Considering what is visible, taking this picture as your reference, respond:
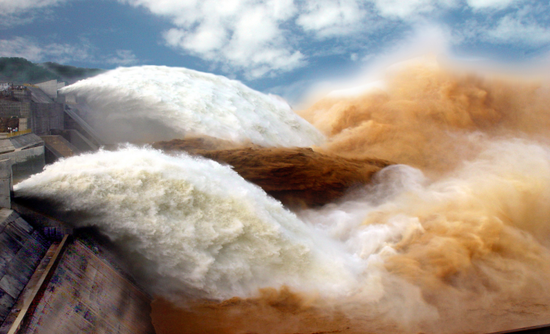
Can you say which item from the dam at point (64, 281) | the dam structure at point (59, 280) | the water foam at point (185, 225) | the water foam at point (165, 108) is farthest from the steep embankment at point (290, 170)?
the dam structure at point (59, 280)

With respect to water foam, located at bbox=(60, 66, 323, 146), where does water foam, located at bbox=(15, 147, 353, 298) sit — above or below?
below

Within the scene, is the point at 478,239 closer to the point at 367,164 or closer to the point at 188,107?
the point at 367,164

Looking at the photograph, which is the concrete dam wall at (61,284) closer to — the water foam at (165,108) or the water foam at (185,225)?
the water foam at (185,225)

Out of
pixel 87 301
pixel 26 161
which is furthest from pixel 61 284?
pixel 26 161

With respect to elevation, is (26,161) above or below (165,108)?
below

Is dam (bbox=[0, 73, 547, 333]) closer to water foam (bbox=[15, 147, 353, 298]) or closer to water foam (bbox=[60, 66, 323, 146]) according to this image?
water foam (bbox=[15, 147, 353, 298])

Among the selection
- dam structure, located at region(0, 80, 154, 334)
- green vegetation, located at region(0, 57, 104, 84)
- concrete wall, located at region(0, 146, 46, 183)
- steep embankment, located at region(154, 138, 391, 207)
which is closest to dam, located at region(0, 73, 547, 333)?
Result: dam structure, located at region(0, 80, 154, 334)

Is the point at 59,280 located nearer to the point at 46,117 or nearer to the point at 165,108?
the point at 165,108
